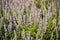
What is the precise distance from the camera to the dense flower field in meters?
1.52

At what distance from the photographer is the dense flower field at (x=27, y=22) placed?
59.8 inches

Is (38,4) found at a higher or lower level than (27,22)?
higher

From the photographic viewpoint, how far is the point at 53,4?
1792 mm

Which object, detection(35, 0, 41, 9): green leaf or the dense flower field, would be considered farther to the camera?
detection(35, 0, 41, 9): green leaf

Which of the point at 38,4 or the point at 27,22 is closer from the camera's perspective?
the point at 27,22

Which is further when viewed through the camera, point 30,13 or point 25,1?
point 25,1

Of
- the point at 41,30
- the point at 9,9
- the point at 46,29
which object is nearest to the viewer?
the point at 41,30

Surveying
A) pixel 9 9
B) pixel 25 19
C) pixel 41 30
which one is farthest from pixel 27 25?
pixel 9 9

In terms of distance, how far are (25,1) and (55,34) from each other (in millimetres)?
561

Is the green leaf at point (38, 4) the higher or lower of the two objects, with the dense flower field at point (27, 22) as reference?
higher

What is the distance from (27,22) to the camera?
160cm

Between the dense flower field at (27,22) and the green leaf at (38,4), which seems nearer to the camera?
the dense flower field at (27,22)

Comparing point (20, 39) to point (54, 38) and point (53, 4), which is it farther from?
point (53, 4)

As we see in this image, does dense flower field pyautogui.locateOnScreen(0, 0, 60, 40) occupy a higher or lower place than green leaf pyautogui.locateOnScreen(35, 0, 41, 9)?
lower
